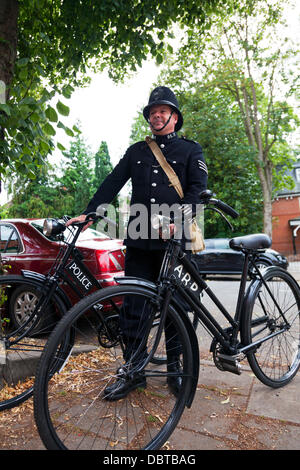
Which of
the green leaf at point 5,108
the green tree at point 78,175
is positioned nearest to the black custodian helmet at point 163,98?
the green leaf at point 5,108

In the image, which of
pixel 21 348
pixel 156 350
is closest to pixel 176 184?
pixel 156 350

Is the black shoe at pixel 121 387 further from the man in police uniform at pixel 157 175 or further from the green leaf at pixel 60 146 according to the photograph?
the green leaf at pixel 60 146

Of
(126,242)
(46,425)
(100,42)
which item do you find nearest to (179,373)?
(46,425)

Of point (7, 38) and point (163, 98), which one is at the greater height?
point (7, 38)

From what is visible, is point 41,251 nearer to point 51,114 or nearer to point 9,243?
point 9,243

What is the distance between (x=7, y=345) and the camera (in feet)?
8.14

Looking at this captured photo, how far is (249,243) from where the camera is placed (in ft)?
8.55

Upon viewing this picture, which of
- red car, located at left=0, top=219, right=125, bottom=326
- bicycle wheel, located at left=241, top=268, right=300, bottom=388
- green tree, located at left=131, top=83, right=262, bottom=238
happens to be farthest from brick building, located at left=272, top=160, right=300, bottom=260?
bicycle wheel, located at left=241, top=268, right=300, bottom=388

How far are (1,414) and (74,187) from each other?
3498cm

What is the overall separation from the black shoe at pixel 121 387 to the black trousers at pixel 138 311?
0.46 feet

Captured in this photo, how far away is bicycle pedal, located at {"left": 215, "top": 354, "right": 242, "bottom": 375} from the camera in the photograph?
2303 mm

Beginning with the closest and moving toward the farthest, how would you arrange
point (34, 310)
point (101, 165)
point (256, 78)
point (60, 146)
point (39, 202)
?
point (34, 310)
point (60, 146)
point (256, 78)
point (39, 202)
point (101, 165)

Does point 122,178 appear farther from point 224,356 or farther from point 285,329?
point 285,329

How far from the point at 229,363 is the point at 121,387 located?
78 cm
